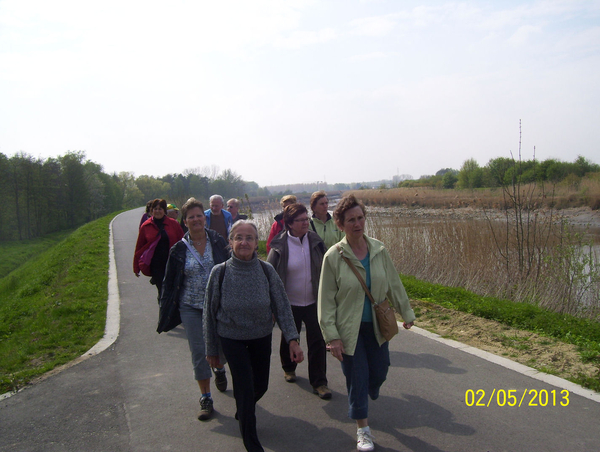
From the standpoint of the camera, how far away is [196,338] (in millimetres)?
4484

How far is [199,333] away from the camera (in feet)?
14.7

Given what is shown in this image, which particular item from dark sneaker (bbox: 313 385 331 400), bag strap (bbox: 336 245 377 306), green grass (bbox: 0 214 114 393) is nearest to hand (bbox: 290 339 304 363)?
bag strap (bbox: 336 245 377 306)

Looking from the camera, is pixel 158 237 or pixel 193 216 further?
pixel 158 237

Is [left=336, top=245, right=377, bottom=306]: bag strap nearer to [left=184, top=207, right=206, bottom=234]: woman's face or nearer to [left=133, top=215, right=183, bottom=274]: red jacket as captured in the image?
[left=184, top=207, right=206, bottom=234]: woman's face

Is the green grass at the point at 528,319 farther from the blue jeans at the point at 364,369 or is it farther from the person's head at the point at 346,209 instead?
the person's head at the point at 346,209

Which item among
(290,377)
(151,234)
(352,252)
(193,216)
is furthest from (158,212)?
(352,252)

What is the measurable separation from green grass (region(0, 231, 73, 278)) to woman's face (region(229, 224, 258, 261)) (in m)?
38.7

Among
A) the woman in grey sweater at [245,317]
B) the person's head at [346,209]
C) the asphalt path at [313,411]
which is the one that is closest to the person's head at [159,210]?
the asphalt path at [313,411]

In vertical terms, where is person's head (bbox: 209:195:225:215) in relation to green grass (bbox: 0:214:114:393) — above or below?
above

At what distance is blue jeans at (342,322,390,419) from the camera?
3.61 m

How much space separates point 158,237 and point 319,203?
2114 millimetres

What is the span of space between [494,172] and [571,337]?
496 centimetres

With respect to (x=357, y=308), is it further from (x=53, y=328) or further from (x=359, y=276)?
(x=53, y=328)

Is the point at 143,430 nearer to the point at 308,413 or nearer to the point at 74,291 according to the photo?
the point at 308,413
